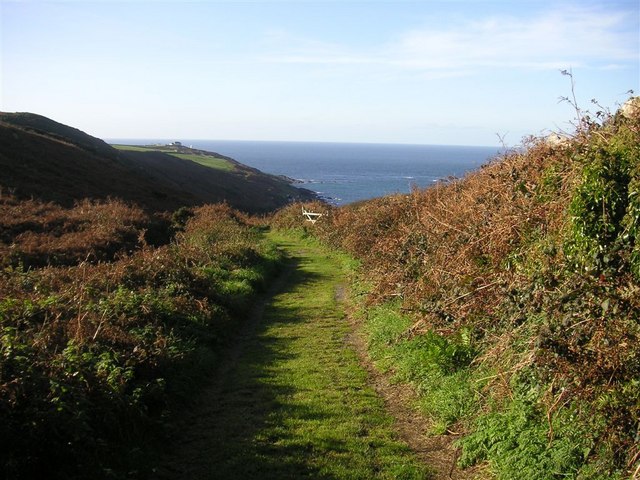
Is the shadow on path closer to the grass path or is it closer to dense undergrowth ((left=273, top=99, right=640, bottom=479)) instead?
the grass path

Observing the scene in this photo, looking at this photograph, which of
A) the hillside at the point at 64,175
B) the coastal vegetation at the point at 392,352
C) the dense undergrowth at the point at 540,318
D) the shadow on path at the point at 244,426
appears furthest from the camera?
the hillside at the point at 64,175

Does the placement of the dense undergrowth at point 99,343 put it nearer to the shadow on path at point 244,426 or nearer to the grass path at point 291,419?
the shadow on path at point 244,426

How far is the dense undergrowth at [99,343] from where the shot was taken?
4.93 m

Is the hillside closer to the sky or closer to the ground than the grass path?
closer to the sky

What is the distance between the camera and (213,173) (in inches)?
3088

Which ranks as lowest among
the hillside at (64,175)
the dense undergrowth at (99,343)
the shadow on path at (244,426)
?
the shadow on path at (244,426)

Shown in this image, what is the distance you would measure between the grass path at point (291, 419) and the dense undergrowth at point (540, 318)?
33.0 inches

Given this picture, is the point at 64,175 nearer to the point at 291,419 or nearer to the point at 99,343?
the point at 99,343

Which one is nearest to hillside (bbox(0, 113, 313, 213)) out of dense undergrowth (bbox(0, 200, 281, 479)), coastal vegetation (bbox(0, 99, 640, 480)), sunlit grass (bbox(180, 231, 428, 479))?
dense undergrowth (bbox(0, 200, 281, 479))

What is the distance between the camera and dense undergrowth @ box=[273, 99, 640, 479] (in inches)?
186

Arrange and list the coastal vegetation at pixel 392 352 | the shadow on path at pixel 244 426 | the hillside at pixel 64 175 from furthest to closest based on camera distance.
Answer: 1. the hillside at pixel 64 175
2. the shadow on path at pixel 244 426
3. the coastal vegetation at pixel 392 352

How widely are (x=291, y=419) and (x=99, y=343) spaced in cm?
291

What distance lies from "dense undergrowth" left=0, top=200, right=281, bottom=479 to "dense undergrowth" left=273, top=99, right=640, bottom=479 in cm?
367

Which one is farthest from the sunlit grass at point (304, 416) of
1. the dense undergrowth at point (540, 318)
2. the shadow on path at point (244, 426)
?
the dense undergrowth at point (540, 318)
